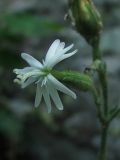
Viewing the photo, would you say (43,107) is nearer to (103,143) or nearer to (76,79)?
(103,143)

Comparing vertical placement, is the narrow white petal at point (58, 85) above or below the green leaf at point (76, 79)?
below

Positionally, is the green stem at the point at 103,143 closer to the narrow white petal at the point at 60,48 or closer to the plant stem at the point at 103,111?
the plant stem at the point at 103,111

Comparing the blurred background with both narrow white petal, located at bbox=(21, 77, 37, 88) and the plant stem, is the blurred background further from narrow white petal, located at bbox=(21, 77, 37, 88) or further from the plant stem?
narrow white petal, located at bbox=(21, 77, 37, 88)

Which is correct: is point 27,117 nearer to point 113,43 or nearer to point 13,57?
point 13,57

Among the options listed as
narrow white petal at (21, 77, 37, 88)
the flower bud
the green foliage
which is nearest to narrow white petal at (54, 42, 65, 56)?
narrow white petal at (21, 77, 37, 88)

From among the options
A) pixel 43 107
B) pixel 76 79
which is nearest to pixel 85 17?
pixel 76 79

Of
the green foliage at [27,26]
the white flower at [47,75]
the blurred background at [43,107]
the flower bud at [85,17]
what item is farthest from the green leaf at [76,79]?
the green foliage at [27,26]
